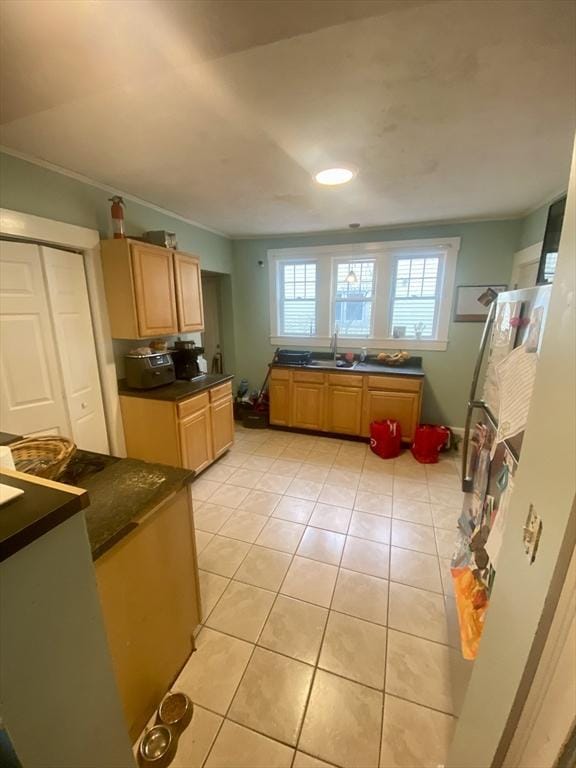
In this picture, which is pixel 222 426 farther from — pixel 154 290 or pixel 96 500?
pixel 96 500

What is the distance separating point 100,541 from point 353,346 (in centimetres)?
353

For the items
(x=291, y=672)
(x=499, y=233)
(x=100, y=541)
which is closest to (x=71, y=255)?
(x=100, y=541)

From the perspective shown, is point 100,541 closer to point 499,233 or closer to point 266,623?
point 266,623

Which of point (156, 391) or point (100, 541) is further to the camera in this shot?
point (156, 391)

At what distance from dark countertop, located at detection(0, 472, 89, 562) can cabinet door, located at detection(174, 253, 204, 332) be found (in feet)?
7.78

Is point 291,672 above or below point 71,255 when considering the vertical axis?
below

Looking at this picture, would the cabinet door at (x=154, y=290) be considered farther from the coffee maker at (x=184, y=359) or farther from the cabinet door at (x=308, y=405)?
the cabinet door at (x=308, y=405)

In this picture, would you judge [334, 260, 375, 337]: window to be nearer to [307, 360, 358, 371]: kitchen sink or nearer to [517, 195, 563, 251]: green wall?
[307, 360, 358, 371]: kitchen sink

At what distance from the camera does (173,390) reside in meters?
2.70

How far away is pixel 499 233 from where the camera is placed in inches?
126

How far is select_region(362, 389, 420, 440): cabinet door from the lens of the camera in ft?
11.1

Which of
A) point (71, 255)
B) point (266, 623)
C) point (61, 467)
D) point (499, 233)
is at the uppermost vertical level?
point (499, 233)

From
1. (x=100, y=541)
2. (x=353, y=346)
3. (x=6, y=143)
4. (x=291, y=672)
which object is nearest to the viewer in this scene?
(x=100, y=541)

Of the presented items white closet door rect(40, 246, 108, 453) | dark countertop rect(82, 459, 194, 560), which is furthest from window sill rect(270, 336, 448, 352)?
dark countertop rect(82, 459, 194, 560)
